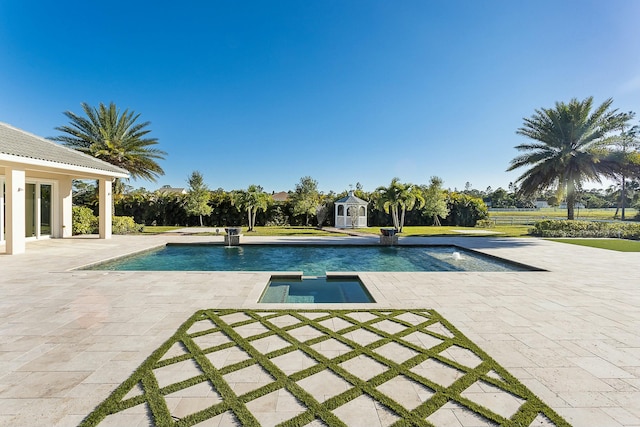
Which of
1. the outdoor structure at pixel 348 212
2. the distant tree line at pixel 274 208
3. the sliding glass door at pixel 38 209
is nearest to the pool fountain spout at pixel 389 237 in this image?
the outdoor structure at pixel 348 212

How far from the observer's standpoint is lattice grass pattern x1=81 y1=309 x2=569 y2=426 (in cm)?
232

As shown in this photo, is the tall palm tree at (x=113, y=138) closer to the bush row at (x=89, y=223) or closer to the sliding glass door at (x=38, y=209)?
the bush row at (x=89, y=223)

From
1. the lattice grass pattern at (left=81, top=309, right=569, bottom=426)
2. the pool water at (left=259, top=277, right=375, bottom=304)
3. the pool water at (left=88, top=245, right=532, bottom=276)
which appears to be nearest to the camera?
the lattice grass pattern at (left=81, top=309, right=569, bottom=426)

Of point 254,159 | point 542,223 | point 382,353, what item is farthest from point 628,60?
point 254,159

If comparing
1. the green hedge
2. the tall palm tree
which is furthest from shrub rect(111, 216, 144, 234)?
the green hedge

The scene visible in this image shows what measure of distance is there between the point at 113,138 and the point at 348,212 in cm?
1739

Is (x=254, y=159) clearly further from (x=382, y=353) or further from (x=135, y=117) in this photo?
(x=382, y=353)

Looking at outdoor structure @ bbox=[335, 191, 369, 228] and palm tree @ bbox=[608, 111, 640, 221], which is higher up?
palm tree @ bbox=[608, 111, 640, 221]

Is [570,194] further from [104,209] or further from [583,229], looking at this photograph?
[104,209]

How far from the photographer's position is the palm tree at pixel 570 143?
653 inches

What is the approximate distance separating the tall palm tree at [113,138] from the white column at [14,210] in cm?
943

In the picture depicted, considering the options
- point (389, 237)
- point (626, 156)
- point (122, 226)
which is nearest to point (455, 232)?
point (389, 237)

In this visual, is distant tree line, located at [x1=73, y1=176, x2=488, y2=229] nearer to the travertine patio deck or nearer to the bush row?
the bush row

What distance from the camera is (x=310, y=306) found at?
5012mm
